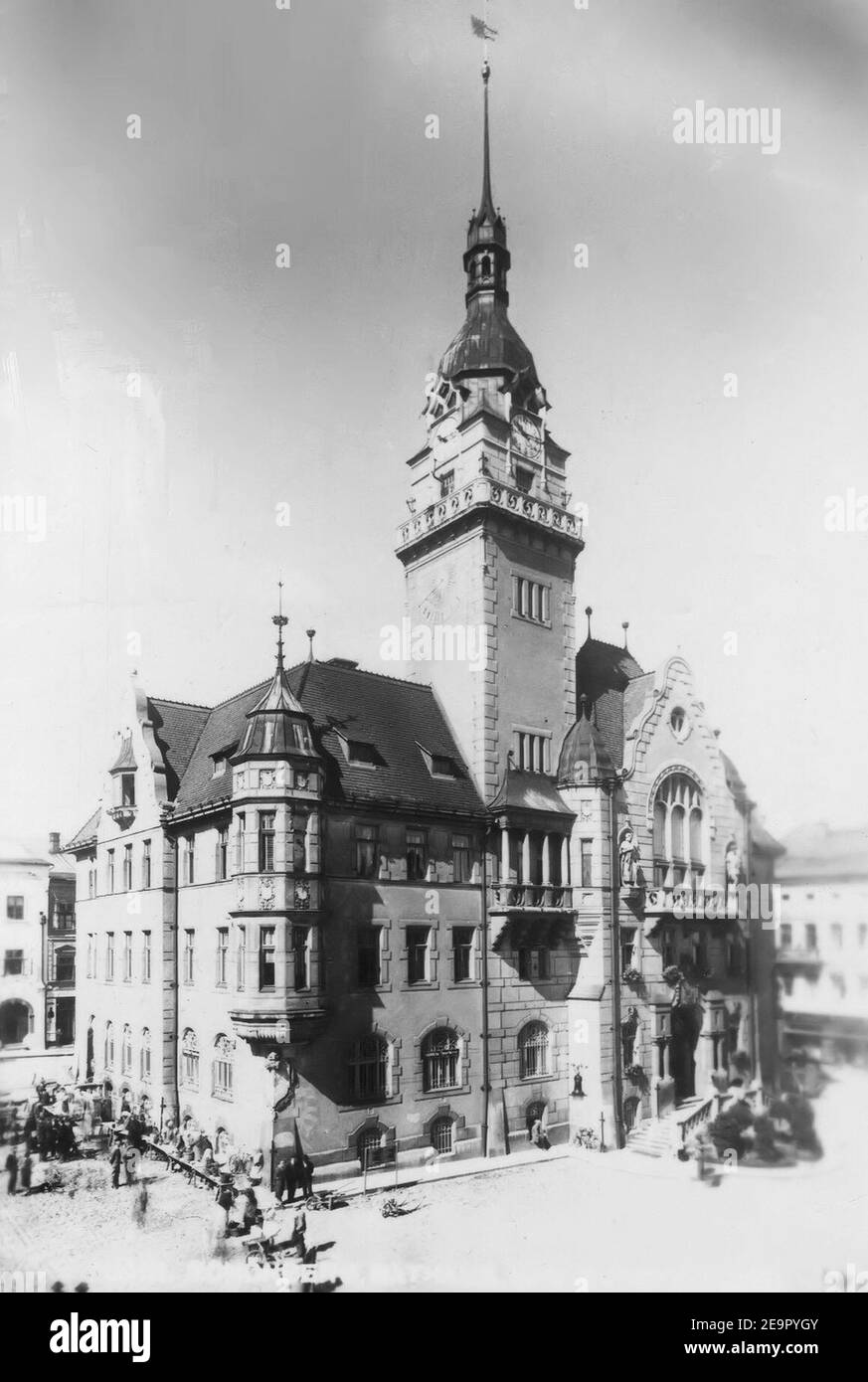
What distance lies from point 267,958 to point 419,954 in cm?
490

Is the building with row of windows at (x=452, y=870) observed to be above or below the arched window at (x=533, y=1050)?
above

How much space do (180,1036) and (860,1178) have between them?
1820 cm

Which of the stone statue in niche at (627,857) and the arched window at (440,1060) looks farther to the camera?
the stone statue in niche at (627,857)

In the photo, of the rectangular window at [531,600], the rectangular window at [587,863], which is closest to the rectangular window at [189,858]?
the rectangular window at [587,863]

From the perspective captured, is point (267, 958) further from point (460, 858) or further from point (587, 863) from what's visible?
point (587, 863)

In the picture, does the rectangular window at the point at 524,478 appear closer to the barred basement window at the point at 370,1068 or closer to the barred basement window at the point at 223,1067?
the barred basement window at the point at 370,1068

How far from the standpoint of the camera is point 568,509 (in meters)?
32.8

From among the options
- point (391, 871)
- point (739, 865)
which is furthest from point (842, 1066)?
point (391, 871)

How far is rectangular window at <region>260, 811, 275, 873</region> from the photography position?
2456 cm

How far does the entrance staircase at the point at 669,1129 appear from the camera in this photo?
2917cm

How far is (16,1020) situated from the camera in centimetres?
3806

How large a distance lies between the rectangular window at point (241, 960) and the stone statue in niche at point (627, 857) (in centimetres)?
1272

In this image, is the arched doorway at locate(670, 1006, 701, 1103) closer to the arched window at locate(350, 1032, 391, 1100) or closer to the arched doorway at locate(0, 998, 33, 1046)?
the arched window at locate(350, 1032, 391, 1100)
